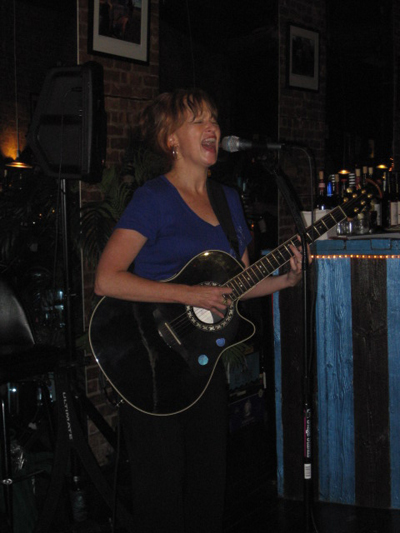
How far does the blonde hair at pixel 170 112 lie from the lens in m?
2.01

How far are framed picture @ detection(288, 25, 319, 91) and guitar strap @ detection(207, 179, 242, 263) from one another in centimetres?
382

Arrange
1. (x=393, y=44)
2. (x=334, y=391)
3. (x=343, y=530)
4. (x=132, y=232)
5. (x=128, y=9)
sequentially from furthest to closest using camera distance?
(x=393, y=44)
(x=128, y=9)
(x=334, y=391)
(x=343, y=530)
(x=132, y=232)

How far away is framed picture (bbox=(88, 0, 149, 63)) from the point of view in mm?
3461

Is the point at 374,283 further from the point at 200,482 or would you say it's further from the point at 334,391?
the point at 200,482

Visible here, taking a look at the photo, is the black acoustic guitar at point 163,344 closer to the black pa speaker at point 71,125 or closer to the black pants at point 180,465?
the black pants at point 180,465

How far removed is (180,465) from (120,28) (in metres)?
2.70

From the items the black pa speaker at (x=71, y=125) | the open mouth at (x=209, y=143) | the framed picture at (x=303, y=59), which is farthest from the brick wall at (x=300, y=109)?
the open mouth at (x=209, y=143)

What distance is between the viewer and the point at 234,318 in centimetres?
209

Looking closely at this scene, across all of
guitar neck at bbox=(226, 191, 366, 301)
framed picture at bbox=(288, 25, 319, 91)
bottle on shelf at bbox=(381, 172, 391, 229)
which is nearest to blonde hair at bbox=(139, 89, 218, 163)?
guitar neck at bbox=(226, 191, 366, 301)

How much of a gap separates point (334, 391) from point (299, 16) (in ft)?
13.4

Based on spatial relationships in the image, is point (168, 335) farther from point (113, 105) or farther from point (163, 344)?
point (113, 105)

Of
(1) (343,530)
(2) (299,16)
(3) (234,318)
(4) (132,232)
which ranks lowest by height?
(1) (343,530)

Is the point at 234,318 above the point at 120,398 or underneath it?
above

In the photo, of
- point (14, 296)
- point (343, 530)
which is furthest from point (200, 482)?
point (14, 296)
